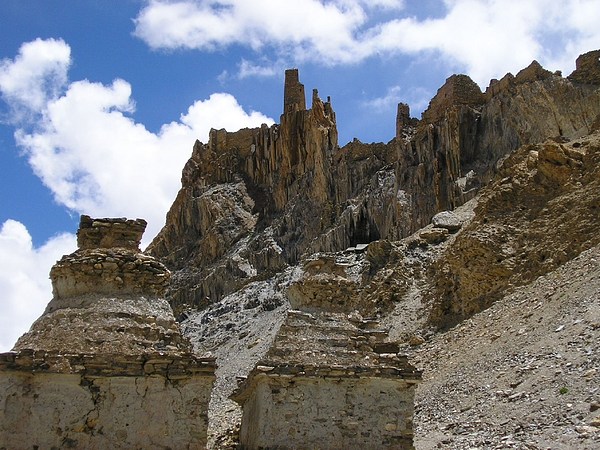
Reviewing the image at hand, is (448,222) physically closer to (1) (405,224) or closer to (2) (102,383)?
(1) (405,224)

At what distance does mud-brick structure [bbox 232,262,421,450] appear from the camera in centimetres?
1688

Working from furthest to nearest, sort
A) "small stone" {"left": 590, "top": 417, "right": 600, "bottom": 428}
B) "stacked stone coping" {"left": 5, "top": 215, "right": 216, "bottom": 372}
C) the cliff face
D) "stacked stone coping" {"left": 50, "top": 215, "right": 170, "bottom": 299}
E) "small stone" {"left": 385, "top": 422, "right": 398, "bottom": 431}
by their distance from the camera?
the cliff face, "small stone" {"left": 590, "top": 417, "right": 600, "bottom": 428}, "stacked stone coping" {"left": 50, "top": 215, "right": 170, "bottom": 299}, "small stone" {"left": 385, "top": 422, "right": 398, "bottom": 431}, "stacked stone coping" {"left": 5, "top": 215, "right": 216, "bottom": 372}

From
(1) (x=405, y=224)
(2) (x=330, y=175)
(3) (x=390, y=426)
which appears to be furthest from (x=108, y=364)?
(2) (x=330, y=175)

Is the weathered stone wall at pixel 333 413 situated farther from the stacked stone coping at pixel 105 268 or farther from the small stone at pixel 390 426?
the stacked stone coping at pixel 105 268

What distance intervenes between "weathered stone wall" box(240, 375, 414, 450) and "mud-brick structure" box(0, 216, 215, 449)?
149 centimetres

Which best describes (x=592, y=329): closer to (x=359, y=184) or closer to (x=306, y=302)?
(x=306, y=302)

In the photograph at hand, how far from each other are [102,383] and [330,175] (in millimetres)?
69819

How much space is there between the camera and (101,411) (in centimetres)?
1574

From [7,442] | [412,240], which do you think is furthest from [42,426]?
[412,240]

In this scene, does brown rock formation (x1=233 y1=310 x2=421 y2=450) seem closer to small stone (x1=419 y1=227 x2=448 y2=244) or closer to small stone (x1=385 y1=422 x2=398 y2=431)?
small stone (x1=385 y1=422 x2=398 y2=431)

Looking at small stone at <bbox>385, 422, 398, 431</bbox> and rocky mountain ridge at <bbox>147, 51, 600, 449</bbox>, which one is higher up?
rocky mountain ridge at <bbox>147, 51, 600, 449</bbox>

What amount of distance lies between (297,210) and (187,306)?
15.0m

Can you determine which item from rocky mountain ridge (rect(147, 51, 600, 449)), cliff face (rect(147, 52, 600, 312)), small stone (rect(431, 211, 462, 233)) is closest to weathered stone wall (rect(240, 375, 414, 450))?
rocky mountain ridge (rect(147, 51, 600, 449))

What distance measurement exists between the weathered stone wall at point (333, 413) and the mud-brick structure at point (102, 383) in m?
1.49
